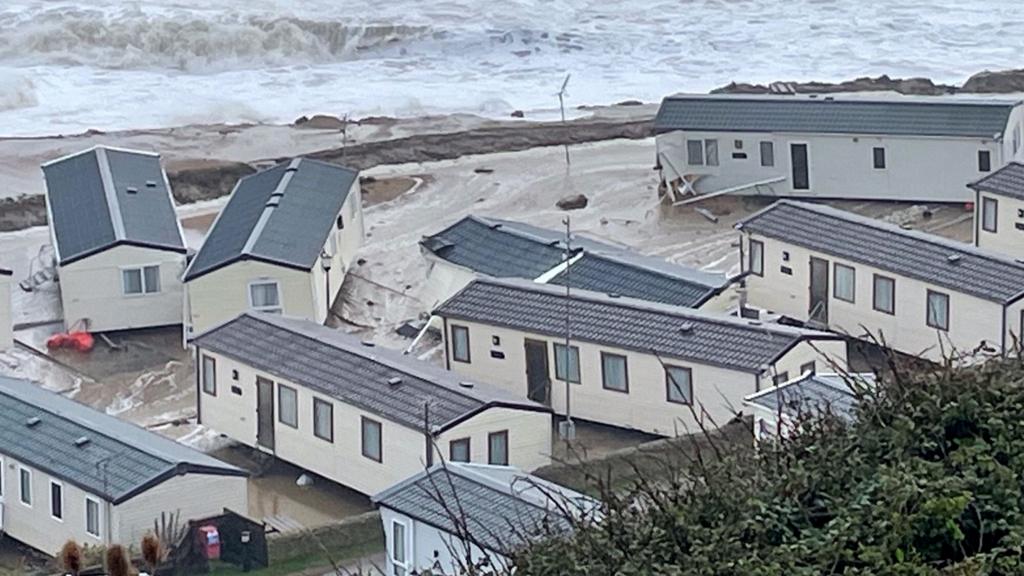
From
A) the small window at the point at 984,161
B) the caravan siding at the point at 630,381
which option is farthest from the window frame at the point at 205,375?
the small window at the point at 984,161

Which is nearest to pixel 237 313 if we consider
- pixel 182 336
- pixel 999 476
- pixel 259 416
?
pixel 182 336

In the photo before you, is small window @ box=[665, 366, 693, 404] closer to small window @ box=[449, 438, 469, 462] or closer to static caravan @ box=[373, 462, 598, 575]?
small window @ box=[449, 438, 469, 462]

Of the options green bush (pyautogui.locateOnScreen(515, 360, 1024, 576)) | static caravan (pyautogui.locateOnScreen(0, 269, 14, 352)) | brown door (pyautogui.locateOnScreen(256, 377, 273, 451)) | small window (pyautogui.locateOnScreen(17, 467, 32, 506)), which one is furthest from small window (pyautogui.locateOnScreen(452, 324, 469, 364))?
green bush (pyautogui.locateOnScreen(515, 360, 1024, 576))

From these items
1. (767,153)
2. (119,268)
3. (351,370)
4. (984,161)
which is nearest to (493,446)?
(351,370)

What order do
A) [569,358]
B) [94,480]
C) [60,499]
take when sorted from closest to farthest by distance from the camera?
[94,480] < [60,499] < [569,358]

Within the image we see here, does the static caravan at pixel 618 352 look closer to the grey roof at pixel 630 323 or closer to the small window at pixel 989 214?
the grey roof at pixel 630 323

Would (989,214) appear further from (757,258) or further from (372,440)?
(372,440)
